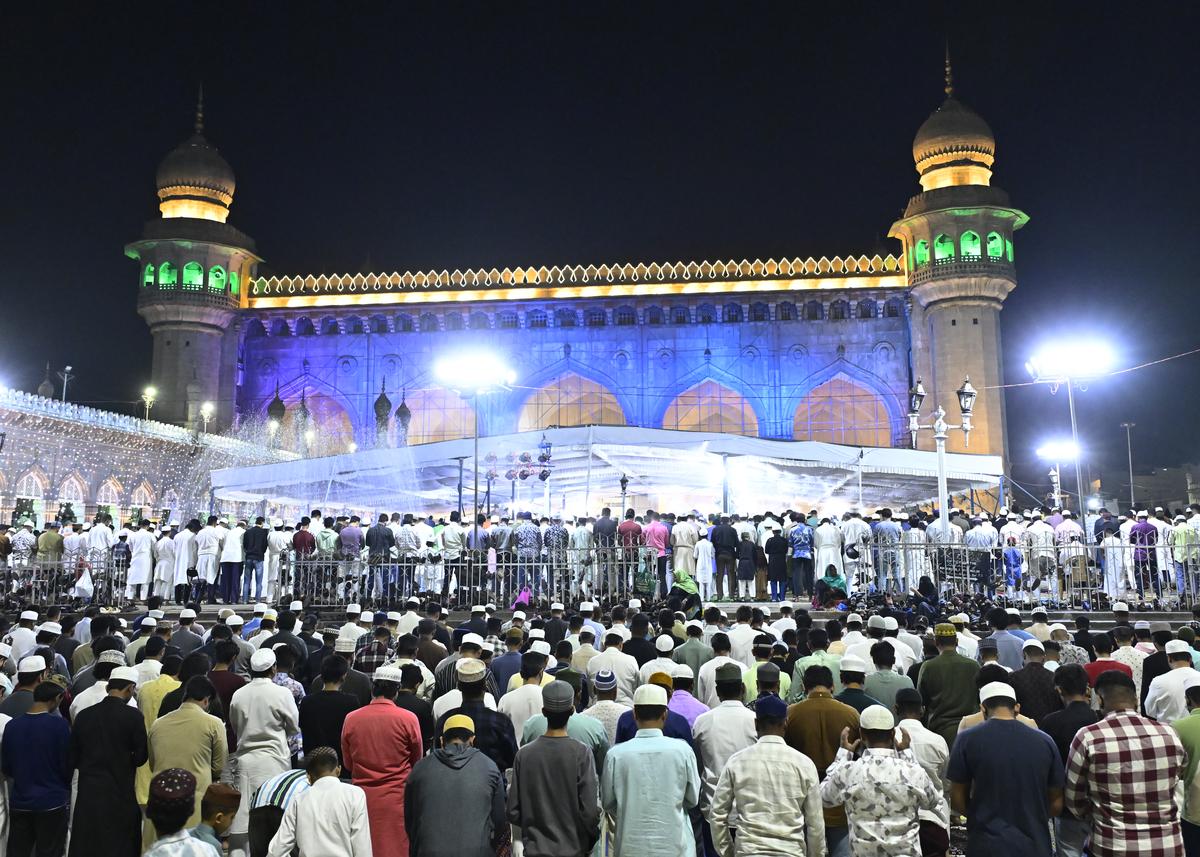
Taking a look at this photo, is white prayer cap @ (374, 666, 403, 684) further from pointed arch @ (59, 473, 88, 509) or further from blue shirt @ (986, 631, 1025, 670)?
pointed arch @ (59, 473, 88, 509)

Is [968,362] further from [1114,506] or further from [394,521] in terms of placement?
[394,521]

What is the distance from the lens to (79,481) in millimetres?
30734

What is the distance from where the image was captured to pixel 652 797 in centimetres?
454

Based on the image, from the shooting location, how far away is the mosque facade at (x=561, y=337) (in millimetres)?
37406

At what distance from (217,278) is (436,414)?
30.9 feet

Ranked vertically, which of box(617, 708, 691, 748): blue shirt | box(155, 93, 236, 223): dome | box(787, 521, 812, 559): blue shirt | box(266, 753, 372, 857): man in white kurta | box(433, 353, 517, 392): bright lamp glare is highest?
box(155, 93, 236, 223): dome

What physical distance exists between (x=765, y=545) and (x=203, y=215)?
31.3 metres

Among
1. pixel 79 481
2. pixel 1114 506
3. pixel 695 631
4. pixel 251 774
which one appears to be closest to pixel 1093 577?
pixel 695 631

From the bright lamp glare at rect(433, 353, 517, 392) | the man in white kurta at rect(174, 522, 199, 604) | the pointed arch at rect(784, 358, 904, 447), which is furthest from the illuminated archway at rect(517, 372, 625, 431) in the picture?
the man in white kurta at rect(174, 522, 199, 604)

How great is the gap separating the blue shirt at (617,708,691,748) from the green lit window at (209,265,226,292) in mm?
36474

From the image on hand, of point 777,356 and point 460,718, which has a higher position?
point 777,356

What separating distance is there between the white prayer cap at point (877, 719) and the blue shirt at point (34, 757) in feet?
13.4

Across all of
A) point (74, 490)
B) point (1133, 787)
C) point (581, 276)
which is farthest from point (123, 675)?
point (581, 276)

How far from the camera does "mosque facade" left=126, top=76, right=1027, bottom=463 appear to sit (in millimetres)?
37406
